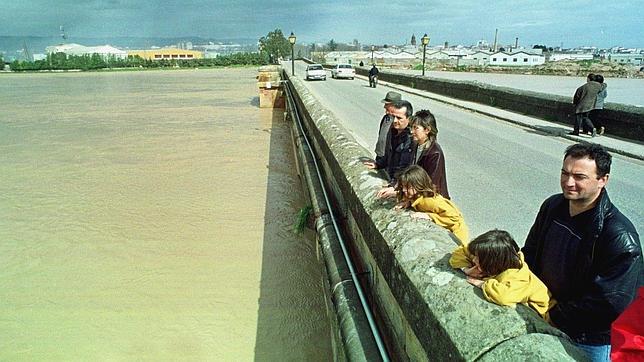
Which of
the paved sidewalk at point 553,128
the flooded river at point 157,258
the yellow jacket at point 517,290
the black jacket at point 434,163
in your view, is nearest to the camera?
the yellow jacket at point 517,290

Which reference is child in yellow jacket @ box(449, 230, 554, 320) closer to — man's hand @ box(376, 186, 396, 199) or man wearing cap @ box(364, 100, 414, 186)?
man's hand @ box(376, 186, 396, 199)

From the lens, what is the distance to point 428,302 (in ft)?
7.45

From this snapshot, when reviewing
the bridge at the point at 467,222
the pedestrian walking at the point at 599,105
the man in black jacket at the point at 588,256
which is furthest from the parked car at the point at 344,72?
the man in black jacket at the point at 588,256

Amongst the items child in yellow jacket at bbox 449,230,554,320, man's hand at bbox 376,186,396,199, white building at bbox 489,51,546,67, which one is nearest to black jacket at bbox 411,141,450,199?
man's hand at bbox 376,186,396,199

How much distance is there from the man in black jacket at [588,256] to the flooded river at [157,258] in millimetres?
3656

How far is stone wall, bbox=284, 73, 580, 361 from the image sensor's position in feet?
6.11

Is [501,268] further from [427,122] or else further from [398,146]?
[398,146]

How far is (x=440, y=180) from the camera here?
421 cm

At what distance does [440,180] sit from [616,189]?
15.6 ft

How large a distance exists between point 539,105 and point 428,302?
48.7ft

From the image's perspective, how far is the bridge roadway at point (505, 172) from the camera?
6.25 meters

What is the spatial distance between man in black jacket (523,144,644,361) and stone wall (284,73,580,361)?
0.37 metres

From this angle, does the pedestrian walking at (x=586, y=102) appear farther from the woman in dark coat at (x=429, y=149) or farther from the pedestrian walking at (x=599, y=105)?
the woman in dark coat at (x=429, y=149)

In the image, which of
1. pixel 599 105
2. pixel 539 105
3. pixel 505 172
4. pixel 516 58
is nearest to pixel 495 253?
pixel 505 172
